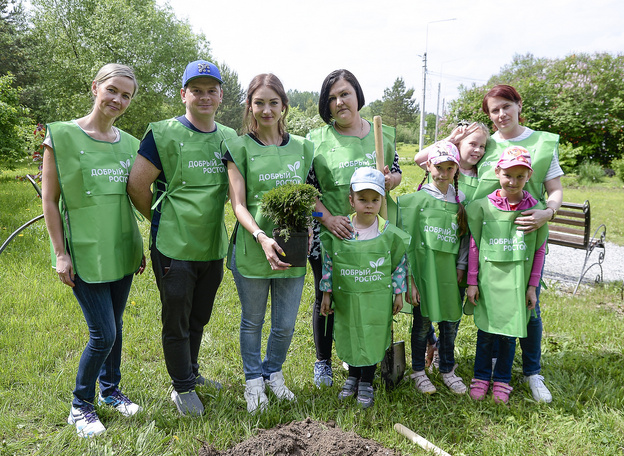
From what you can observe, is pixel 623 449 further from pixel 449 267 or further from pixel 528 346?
pixel 449 267

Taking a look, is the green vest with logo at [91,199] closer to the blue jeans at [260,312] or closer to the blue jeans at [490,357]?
the blue jeans at [260,312]

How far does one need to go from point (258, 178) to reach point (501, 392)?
2631 mm

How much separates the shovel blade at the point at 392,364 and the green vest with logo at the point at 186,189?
1761 mm

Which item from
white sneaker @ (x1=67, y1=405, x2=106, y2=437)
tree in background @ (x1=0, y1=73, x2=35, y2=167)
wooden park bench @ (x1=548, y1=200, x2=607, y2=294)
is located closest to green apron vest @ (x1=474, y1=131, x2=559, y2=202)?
white sneaker @ (x1=67, y1=405, x2=106, y2=437)

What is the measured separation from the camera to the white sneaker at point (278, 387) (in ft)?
11.2

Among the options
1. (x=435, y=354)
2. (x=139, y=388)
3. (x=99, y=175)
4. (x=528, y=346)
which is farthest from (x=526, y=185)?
(x=139, y=388)

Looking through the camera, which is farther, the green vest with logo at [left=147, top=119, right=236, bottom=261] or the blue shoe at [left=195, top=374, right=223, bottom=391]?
the blue shoe at [left=195, top=374, right=223, bottom=391]

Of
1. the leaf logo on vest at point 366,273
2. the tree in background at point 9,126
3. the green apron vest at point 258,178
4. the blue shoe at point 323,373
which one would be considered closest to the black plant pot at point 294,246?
the green apron vest at point 258,178

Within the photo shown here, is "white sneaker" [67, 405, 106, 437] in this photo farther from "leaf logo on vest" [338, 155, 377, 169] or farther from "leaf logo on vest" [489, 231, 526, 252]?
"leaf logo on vest" [489, 231, 526, 252]

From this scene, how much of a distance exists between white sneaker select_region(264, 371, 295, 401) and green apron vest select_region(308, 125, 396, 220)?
1397mm

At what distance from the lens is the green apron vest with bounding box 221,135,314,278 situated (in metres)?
2.99

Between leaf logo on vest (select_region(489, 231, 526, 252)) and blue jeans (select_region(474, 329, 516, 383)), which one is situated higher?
leaf logo on vest (select_region(489, 231, 526, 252))

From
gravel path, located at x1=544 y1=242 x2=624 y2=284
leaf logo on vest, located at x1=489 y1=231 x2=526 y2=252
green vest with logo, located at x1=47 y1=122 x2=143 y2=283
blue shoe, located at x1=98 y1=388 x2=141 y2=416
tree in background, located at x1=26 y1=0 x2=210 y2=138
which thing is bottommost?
gravel path, located at x1=544 y1=242 x2=624 y2=284

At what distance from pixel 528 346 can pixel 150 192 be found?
10.8 feet
